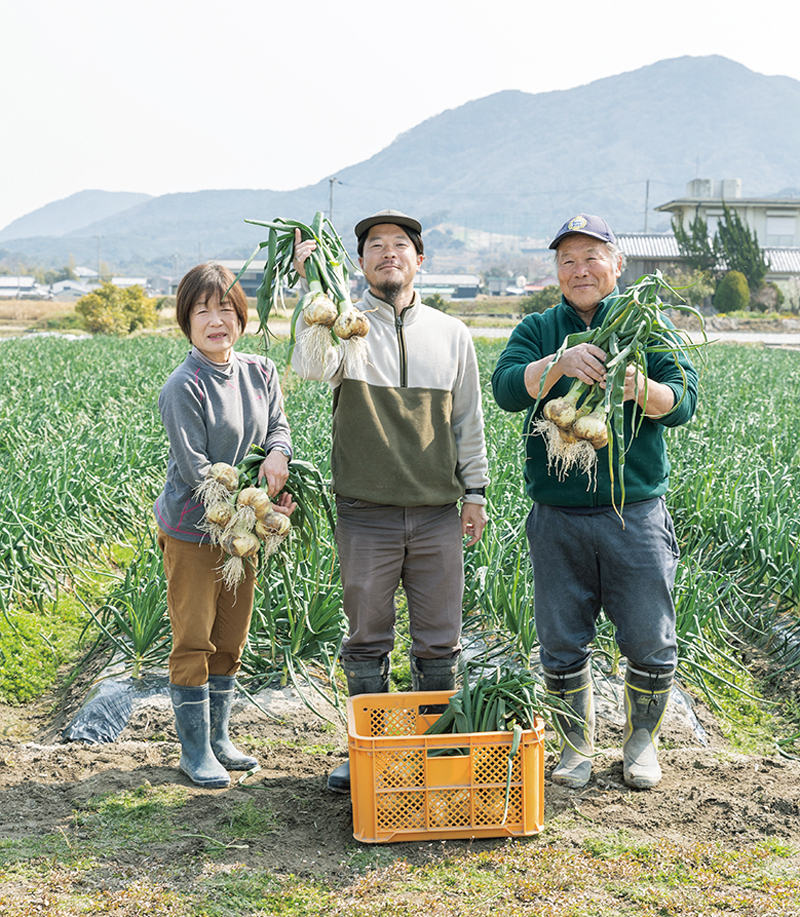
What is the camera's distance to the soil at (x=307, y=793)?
2330 millimetres

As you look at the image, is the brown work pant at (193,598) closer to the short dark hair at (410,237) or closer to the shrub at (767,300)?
the short dark hair at (410,237)

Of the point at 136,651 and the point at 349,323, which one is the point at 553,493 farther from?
the point at 136,651

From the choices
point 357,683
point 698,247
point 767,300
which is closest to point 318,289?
point 357,683

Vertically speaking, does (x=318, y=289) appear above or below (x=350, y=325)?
above

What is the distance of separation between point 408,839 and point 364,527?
87 cm

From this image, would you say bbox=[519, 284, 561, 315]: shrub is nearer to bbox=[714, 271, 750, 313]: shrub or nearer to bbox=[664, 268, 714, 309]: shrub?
bbox=[664, 268, 714, 309]: shrub

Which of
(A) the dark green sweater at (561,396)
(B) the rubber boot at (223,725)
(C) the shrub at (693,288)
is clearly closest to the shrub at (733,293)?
(C) the shrub at (693,288)

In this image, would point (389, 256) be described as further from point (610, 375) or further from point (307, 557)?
point (307, 557)

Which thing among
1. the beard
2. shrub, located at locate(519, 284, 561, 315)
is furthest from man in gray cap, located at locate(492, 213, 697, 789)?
shrub, located at locate(519, 284, 561, 315)

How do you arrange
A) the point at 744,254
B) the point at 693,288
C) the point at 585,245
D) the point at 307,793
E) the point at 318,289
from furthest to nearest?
the point at 744,254, the point at 693,288, the point at 307,793, the point at 585,245, the point at 318,289

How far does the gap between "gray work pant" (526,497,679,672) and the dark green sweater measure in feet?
0.22

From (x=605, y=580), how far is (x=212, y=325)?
142cm

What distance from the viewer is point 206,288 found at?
257cm

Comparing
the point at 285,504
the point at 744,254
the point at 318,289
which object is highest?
the point at 744,254
